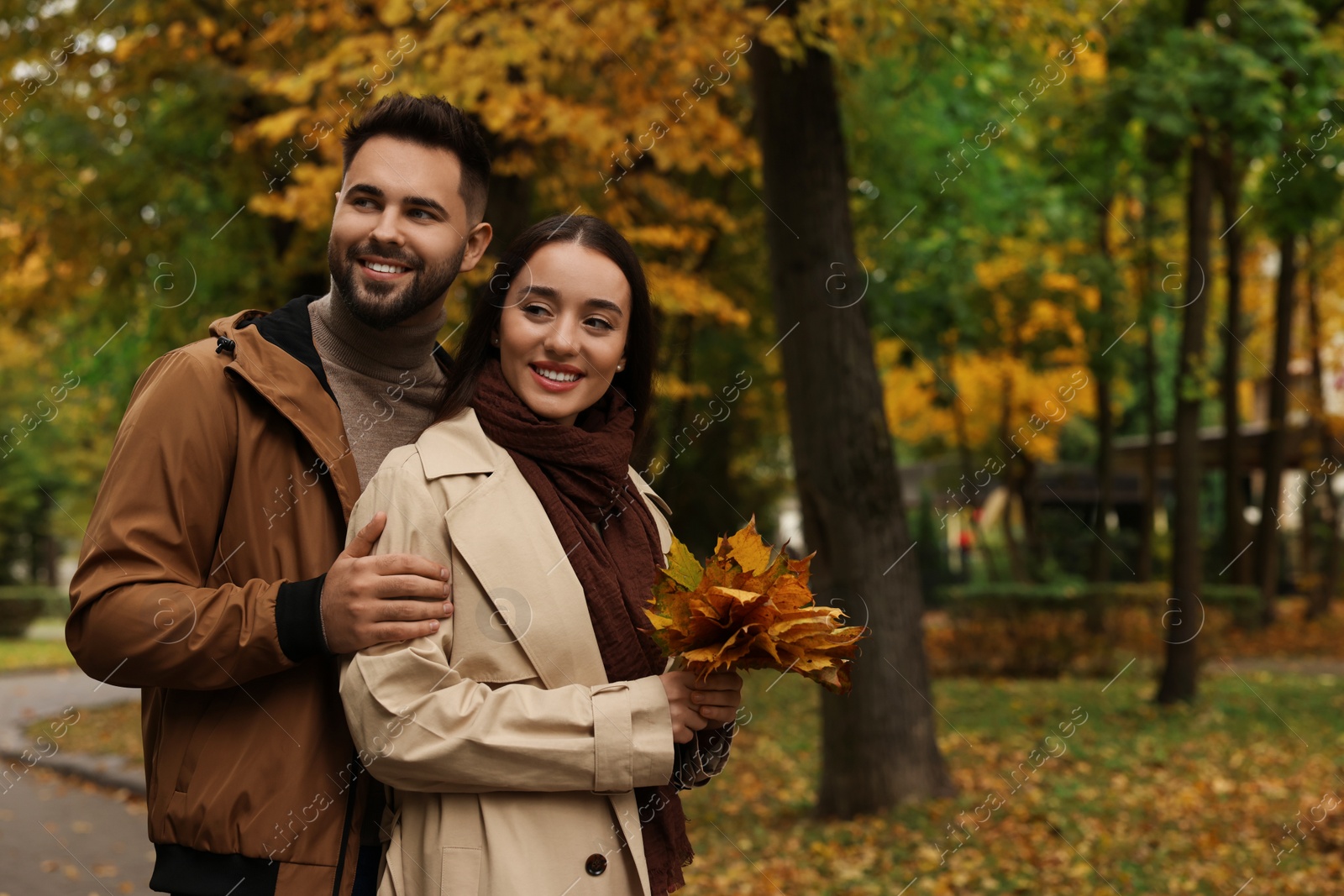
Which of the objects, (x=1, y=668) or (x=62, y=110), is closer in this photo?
(x=62, y=110)

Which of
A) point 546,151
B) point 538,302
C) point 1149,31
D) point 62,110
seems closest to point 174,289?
point 62,110

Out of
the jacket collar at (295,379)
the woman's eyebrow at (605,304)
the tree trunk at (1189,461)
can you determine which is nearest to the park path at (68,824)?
the jacket collar at (295,379)

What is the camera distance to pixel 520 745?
7.06ft

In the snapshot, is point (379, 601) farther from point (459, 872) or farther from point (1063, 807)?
point (1063, 807)

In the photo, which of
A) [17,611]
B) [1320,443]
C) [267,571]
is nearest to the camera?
[267,571]

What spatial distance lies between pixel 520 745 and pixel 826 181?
6.25 m

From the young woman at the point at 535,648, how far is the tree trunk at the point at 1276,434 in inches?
773

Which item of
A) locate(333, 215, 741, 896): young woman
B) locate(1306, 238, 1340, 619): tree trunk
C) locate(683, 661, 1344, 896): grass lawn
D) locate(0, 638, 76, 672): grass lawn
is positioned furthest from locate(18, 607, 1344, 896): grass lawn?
Answer: locate(1306, 238, 1340, 619): tree trunk

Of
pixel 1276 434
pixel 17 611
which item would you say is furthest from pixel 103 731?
pixel 1276 434

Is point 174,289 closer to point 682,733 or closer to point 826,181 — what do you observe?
point 826,181

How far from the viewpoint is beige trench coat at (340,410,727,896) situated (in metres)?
2.13

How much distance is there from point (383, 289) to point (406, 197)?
0.65 feet

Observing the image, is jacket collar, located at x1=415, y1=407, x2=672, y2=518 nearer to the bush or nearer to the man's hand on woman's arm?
the man's hand on woman's arm

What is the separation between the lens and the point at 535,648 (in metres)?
2.27
